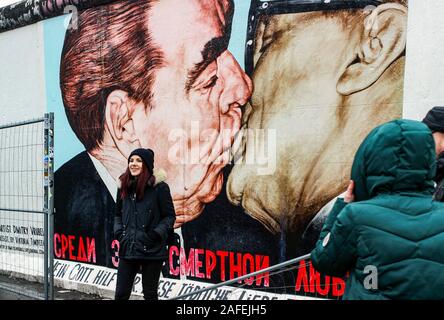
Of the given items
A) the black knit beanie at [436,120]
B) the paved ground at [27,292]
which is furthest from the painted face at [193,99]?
the black knit beanie at [436,120]

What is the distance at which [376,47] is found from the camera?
15.7 ft

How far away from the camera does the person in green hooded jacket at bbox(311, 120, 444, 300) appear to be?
2.11m

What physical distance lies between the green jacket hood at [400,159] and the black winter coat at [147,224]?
9.32ft

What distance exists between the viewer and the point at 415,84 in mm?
4527

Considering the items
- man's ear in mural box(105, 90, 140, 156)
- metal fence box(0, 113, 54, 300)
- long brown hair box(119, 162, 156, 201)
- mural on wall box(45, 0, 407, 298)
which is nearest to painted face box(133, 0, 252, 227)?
mural on wall box(45, 0, 407, 298)

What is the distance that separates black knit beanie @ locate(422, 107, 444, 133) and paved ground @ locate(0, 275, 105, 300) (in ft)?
14.4

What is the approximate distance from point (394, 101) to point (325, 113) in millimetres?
663

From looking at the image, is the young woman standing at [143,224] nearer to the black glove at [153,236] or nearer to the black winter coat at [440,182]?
the black glove at [153,236]

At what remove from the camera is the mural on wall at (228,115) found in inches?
197

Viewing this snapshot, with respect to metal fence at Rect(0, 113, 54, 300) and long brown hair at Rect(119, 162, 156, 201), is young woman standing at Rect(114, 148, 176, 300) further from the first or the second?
metal fence at Rect(0, 113, 54, 300)

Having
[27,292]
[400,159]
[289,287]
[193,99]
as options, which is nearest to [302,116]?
[193,99]

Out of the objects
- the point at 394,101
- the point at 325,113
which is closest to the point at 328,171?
the point at 325,113

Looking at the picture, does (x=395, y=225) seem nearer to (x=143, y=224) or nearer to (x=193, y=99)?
(x=143, y=224)

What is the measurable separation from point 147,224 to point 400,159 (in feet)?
9.92
